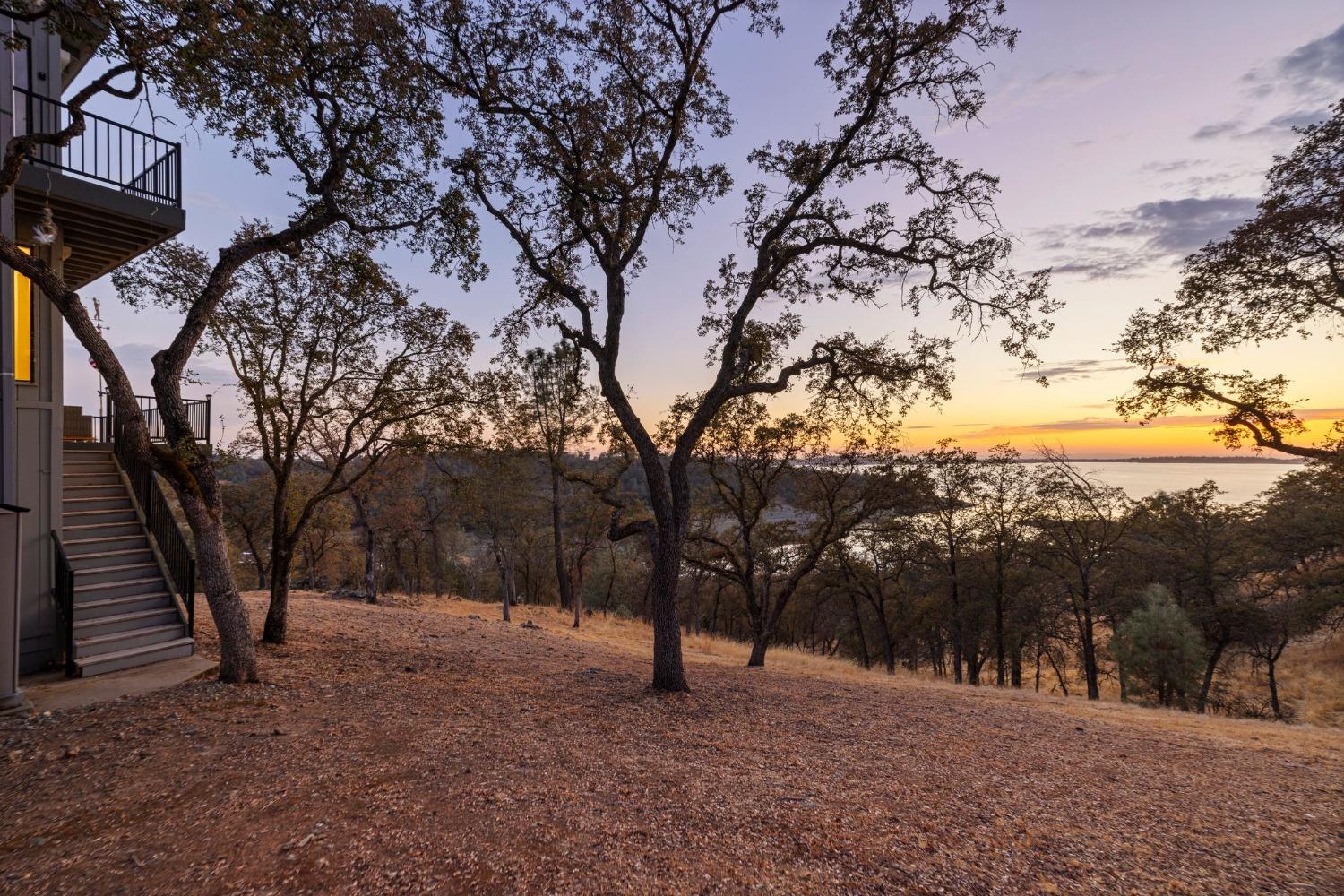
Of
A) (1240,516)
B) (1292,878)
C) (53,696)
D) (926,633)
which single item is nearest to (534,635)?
(53,696)

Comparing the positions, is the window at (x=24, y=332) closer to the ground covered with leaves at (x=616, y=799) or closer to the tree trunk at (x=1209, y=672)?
the ground covered with leaves at (x=616, y=799)

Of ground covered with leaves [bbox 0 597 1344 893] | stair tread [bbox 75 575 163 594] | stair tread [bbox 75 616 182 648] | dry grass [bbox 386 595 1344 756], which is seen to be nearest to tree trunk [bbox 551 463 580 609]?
dry grass [bbox 386 595 1344 756]

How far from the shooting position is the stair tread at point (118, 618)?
7551 millimetres

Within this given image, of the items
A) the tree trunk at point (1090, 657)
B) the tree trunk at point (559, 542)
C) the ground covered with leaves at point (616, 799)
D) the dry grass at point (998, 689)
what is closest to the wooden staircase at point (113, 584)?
the ground covered with leaves at point (616, 799)

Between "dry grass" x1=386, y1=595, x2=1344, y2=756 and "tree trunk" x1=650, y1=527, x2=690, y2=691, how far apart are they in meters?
1.59

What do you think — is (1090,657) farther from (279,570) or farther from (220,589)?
(220,589)

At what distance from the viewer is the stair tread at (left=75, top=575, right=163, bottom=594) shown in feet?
26.2

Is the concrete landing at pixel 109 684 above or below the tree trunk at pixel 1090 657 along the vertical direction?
above

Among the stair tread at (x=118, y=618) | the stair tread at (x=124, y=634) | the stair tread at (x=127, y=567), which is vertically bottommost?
the stair tread at (x=124, y=634)

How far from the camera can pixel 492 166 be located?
9.35m

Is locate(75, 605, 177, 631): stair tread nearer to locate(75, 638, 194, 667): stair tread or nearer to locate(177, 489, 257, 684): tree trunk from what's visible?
locate(75, 638, 194, 667): stair tread

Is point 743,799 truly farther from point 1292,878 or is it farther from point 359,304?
point 359,304

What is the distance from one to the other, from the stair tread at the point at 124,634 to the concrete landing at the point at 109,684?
484mm

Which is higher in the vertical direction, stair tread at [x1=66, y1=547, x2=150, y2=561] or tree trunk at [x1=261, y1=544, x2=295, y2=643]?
stair tread at [x1=66, y1=547, x2=150, y2=561]
